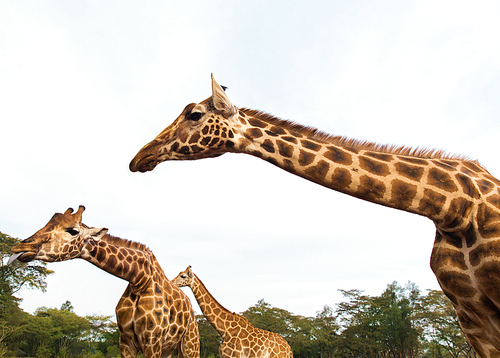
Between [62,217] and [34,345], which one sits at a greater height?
[62,217]

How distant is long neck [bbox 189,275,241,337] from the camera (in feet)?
39.2

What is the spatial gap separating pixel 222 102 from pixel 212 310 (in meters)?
10.6

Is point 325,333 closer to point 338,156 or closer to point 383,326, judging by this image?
point 383,326

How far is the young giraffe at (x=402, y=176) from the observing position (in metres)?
2.92

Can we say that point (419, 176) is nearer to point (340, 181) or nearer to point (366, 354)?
point (340, 181)

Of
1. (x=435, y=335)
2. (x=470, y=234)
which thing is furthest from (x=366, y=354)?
(x=470, y=234)

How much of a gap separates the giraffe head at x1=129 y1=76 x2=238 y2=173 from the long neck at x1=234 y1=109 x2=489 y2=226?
0.20m

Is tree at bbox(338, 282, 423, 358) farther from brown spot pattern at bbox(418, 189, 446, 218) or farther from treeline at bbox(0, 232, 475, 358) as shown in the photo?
brown spot pattern at bbox(418, 189, 446, 218)

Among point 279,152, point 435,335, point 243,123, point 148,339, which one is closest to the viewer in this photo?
point 279,152

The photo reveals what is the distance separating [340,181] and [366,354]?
1801 inches

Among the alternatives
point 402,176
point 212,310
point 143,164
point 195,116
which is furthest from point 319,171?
point 212,310

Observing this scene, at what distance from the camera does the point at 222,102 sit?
365cm

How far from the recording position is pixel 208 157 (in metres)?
3.86

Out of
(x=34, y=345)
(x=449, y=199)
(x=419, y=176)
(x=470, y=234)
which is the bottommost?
(x=34, y=345)
